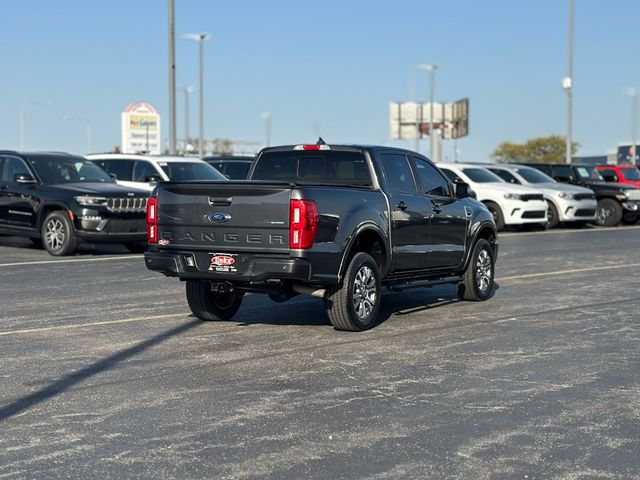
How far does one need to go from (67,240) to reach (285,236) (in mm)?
9655

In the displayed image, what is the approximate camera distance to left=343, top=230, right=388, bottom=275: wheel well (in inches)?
412

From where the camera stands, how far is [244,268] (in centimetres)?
972

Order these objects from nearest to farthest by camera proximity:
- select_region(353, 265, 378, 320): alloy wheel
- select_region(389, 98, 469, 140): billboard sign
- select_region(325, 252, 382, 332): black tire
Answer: select_region(325, 252, 382, 332): black tire
select_region(353, 265, 378, 320): alloy wheel
select_region(389, 98, 469, 140): billboard sign

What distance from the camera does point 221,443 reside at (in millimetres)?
6062

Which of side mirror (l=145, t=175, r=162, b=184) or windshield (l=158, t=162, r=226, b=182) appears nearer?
side mirror (l=145, t=175, r=162, b=184)

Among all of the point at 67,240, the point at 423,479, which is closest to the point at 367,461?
the point at 423,479

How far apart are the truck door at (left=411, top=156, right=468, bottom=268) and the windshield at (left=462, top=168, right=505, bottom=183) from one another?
1578cm

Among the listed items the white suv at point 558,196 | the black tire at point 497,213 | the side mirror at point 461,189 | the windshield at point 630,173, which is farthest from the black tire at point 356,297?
the windshield at point 630,173

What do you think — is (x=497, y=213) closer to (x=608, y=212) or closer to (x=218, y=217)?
(x=608, y=212)

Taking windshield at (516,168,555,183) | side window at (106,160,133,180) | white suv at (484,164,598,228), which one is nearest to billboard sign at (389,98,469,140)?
windshield at (516,168,555,183)

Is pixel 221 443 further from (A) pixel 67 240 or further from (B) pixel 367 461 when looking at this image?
(A) pixel 67 240

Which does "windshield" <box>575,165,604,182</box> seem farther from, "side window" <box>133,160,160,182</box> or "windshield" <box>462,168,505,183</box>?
"side window" <box>133,160,160,182</box>

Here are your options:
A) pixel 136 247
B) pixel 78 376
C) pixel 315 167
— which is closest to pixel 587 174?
pixel 136 247

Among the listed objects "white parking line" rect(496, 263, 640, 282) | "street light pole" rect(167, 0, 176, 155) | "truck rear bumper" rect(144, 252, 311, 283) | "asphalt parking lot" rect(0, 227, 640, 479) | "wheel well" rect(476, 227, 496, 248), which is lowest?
"asphalt parking lot" rect(0, 227, 640, 479)
